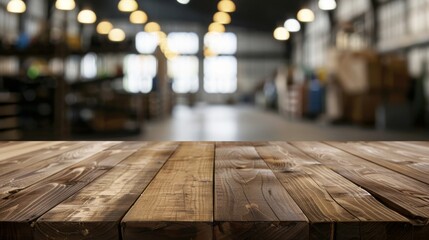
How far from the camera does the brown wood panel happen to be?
28.3 inches

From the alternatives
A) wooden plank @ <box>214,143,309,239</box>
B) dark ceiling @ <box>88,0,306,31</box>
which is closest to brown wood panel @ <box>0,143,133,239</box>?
wooden plank @ <box>214,143,309,239</box>

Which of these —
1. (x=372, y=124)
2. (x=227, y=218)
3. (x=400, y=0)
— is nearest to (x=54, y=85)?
(x=372, y=124)

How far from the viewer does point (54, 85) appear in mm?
6684

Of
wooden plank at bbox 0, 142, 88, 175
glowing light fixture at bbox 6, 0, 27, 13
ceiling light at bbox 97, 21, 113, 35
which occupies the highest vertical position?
ceiling light at bbox 97, 21, 113, 35

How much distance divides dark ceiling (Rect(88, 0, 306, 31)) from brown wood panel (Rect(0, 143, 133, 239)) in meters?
14.0

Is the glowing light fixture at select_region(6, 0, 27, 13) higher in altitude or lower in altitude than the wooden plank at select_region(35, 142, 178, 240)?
higher

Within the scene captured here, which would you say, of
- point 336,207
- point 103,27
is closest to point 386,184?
point 336,207

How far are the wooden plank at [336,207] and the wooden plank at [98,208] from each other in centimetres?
30

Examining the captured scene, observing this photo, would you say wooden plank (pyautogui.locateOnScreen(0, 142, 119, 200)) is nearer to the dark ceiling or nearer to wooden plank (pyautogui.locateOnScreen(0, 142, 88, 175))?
wooden plank (pyautogui.locateOnScreen(0, 142, 88, 175))

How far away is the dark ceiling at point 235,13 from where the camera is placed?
1659 cm

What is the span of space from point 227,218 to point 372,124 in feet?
28.7

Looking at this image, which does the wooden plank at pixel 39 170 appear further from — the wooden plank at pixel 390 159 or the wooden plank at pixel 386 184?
the wooden plank at pixel 390 159

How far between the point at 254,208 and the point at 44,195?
0.41 m

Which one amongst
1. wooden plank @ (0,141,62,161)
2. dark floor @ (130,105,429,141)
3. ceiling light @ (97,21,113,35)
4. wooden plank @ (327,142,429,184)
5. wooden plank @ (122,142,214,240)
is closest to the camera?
wooden plank @ (122,142,214,240)
